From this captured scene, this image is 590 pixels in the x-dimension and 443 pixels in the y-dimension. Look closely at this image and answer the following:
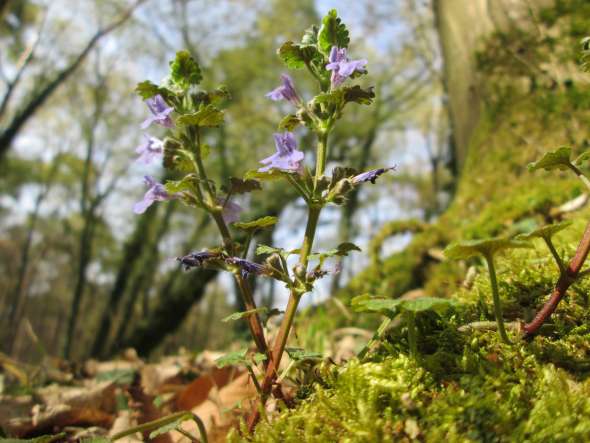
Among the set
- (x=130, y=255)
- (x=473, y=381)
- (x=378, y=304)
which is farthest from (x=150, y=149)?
(x=130, y=255)

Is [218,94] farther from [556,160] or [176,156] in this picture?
[556,160]

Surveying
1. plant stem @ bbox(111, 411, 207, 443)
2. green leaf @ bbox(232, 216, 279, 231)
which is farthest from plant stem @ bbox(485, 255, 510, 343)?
plant stem @ bbox(111, 411, 207, 443)

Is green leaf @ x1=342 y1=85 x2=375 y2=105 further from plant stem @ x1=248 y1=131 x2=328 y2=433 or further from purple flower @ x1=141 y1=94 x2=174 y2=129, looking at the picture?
purple flower @ x1=141 y1=94 x2=174 y2=129

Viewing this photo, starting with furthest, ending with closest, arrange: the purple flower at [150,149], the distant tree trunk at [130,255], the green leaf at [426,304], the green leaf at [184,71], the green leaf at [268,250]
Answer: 1. the distant tree trunk at [130,255]
2. the purple flower at [150,149]
3. the green leaf at [184,71]
4. the green leaf at [268,250]
5. the green leaf at [426,304]

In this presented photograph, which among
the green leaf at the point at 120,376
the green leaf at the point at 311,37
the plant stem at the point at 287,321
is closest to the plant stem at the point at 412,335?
the plant stem at the point at 287,321

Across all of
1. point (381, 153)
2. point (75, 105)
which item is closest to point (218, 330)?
point (381, 153)

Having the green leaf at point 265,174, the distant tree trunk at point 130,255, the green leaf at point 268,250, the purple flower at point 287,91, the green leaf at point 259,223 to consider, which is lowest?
the green leaf at point 268,250

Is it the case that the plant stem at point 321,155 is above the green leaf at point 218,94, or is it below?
below

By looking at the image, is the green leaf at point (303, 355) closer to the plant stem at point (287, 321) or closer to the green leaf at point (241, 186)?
the plant stem at point (287, 321)
